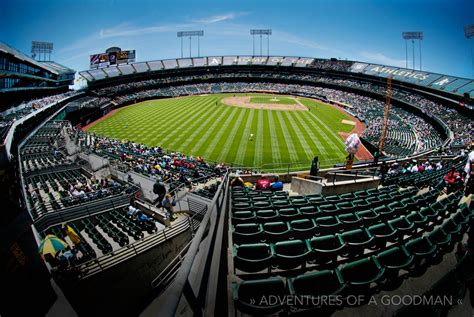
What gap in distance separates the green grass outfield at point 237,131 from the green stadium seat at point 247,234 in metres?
12.8

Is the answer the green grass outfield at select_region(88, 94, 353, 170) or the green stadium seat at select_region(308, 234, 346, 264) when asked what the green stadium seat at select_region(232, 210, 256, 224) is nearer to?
the green stadium seat at select_region(308, 234, 346, 264)

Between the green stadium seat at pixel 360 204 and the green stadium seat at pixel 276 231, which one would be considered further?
the green stadium seat at pixel 360 204

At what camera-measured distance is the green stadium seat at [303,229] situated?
6.57m

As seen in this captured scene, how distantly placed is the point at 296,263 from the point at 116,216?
1110cm

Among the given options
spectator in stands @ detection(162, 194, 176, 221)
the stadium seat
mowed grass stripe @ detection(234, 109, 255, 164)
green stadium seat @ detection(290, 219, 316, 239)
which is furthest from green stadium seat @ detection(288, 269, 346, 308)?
mowed grass stripe @ detection(234, 109, 255, 164)

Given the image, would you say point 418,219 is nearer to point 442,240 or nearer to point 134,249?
point 442,240

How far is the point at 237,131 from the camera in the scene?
34938mm

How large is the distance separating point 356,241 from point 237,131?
29607 millimetres

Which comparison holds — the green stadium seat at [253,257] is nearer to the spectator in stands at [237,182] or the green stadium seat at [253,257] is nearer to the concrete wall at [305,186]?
the concrete wall at [305,186]

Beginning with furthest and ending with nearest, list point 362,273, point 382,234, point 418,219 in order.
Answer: point 418,219 < point 382,234 < point 362,273

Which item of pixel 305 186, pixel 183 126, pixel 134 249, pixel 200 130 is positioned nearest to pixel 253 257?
pixel 134 249

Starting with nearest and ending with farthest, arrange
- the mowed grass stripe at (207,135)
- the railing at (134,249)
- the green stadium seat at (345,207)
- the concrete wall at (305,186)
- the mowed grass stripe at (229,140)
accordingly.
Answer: the green stadium seat at (345,207) → the railing at (134,249) → the concrete wall at (305,186) → the mowed grass stripe at (229,140) → the mowed grass stripe at (207,135)

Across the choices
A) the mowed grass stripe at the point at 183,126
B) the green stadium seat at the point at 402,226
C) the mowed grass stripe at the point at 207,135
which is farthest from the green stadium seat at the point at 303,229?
the mowed grass stripe at the point at 183,126

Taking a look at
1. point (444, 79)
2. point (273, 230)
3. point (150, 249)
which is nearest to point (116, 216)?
point (150, 249)
